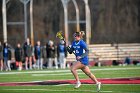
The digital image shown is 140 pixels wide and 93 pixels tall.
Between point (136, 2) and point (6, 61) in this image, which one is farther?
point (136, 2)

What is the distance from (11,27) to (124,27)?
449 inches

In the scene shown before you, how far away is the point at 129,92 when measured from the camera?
16859mm

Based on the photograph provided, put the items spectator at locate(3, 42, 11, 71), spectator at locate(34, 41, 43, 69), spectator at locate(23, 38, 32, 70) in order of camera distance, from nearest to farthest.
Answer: spectator at locate(23, 38, 32, 70)
spectator at locate(3, 42, 11, 71)
spectator at locate(34, 41, 43, 69)

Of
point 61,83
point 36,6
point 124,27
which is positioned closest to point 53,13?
point 36,6

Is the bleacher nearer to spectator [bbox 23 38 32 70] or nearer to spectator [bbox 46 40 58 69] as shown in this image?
spectator [bbox 46 40 58 69]

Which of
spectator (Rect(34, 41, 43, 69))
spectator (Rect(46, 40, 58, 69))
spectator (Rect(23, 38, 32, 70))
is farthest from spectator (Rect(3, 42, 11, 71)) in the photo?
spectator (Rect(46, 40, 58, 69))

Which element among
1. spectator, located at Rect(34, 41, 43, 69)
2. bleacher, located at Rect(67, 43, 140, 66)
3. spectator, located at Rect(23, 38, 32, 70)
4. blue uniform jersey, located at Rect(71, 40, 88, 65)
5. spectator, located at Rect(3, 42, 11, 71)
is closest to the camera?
blue uniform jersey, located at Rect(71, 40, 88, 65)

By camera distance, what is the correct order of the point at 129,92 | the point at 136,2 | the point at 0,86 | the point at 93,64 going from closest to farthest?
the point at 129,92 → the point at 0,86 → the point at 93,64 → the point at 136,2

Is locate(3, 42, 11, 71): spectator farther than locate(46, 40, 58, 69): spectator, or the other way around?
locate(46, 40, 58, 69): spectator

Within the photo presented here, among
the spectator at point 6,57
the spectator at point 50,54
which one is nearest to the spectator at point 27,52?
the spectator at point 6,57

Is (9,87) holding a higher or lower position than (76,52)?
lower

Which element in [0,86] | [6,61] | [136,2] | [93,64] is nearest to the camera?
[0,86]

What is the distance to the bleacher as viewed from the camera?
128ft

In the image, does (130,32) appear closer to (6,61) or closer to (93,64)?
(93,64)
